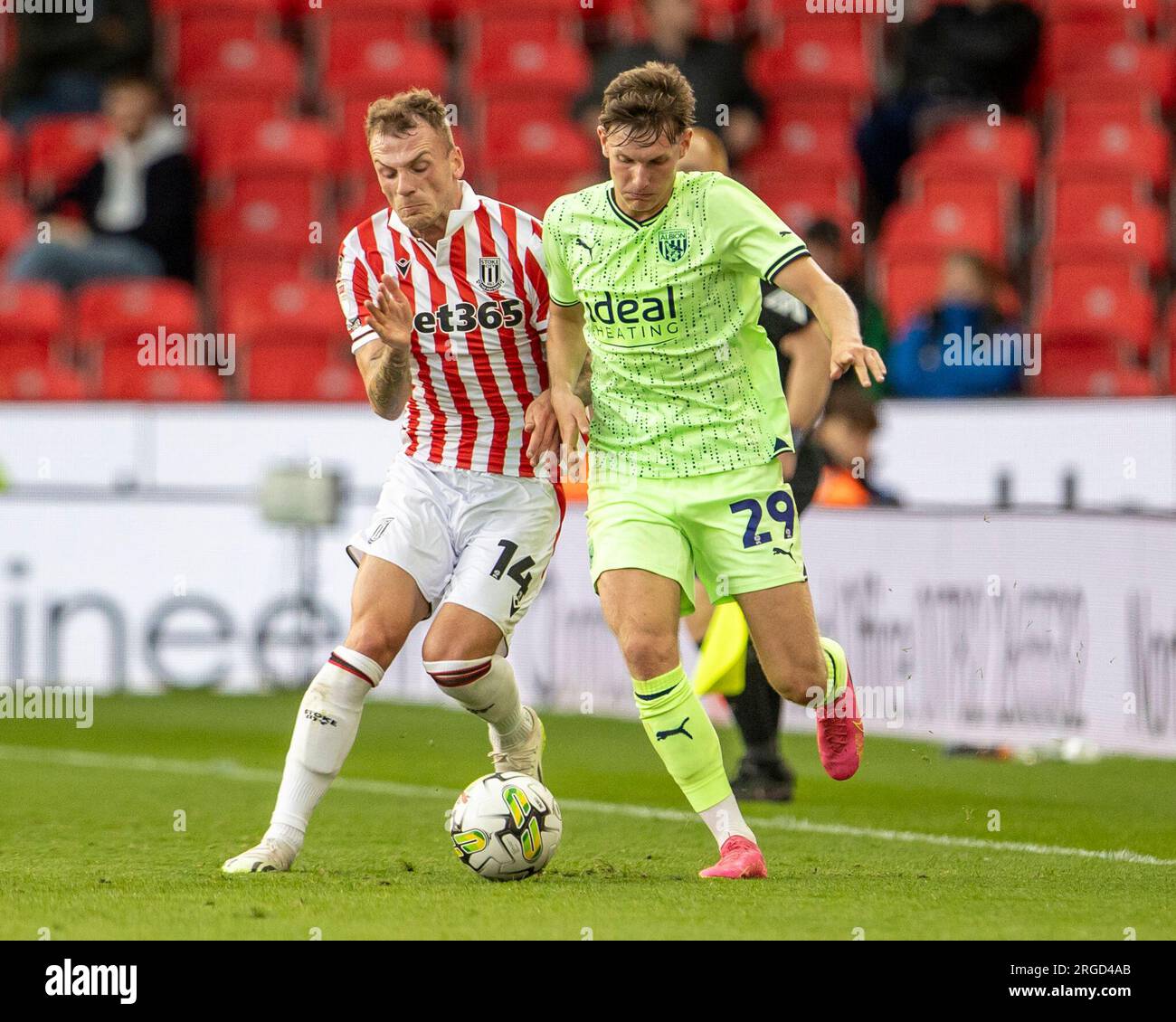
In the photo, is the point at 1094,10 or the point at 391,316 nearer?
the point at 391,316

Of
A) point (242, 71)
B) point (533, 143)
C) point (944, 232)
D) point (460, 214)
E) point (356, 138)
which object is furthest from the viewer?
point (242, 71)

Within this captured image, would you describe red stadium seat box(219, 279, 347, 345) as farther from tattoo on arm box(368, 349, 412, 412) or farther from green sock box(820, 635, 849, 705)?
green sock box(820, 635, 849, 705)

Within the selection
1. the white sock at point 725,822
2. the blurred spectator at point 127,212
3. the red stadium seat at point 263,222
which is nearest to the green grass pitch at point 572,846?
the white sock at point 725,822

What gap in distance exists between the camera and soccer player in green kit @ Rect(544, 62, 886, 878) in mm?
5828

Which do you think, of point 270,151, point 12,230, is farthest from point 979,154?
point 12,230

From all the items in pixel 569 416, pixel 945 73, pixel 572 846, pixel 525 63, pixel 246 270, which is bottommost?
pixel 572 846

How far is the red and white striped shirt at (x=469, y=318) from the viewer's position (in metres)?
6.32

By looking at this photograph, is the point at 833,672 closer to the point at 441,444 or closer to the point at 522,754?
the point at 522,754

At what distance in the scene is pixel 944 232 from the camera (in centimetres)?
1359

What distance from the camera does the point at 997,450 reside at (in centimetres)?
1108

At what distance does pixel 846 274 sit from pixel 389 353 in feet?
17.5

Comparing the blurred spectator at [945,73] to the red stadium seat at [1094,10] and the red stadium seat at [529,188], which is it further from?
the red stadium seat at [529,188]

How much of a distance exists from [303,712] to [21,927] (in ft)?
4.40

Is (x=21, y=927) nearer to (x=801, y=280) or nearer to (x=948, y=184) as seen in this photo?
(x=801, y=280)
